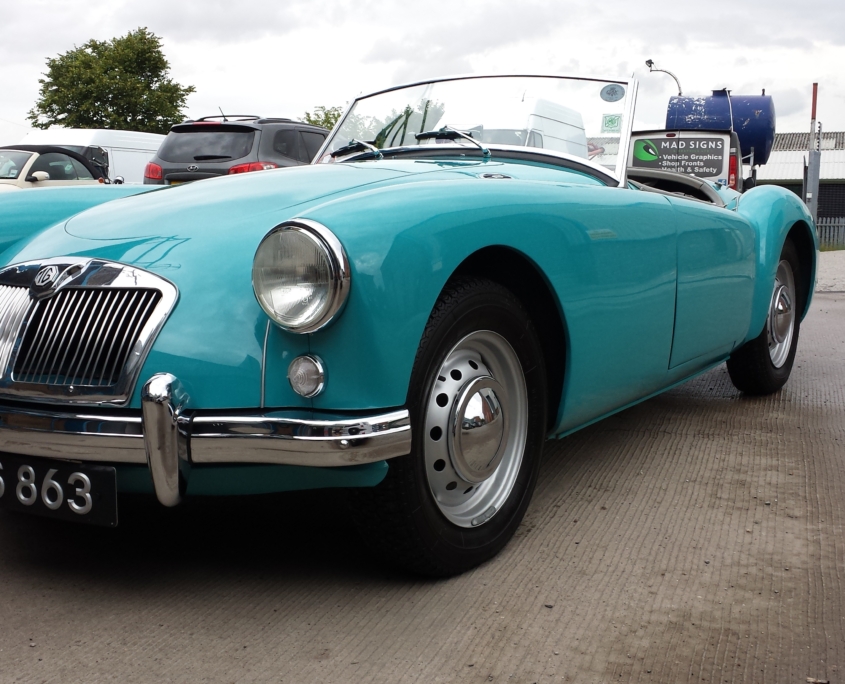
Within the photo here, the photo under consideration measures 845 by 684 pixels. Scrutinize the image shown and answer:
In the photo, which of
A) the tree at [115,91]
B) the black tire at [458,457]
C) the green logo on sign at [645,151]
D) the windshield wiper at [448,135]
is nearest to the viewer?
the black tire at [458,457]

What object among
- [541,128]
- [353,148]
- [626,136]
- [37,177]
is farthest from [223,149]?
[626,136]

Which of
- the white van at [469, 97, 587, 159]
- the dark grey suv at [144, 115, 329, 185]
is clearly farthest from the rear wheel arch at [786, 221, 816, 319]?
the dark grey suv at [144, 115, 329, 185]

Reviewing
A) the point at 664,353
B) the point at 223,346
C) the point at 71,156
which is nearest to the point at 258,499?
the point at 223,346

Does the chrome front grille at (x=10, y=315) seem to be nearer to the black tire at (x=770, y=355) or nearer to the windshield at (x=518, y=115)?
the windshield at (x=518, y=115)

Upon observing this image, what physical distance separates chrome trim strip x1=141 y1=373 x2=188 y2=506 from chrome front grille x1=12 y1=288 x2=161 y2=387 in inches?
5.7

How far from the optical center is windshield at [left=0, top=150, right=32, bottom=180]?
42.0ft

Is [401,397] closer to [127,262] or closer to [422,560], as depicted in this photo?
[422,560]

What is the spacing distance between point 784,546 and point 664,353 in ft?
2.72

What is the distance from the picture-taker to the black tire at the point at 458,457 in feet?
7.22

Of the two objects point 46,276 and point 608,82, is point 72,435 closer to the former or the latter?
point 46,276

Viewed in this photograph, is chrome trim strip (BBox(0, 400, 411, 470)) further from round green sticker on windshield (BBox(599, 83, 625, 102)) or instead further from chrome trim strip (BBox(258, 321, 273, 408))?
round green sticker on windshield (BBox(599, 83, 625, 102))

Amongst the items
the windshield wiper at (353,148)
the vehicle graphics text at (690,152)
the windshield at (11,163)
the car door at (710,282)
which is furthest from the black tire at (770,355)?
the windshield at (11,163)

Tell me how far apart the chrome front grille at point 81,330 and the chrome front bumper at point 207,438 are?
0.29ft

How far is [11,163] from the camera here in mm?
13039
